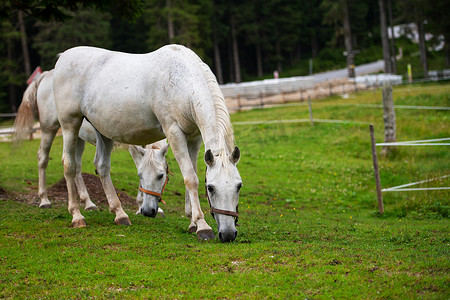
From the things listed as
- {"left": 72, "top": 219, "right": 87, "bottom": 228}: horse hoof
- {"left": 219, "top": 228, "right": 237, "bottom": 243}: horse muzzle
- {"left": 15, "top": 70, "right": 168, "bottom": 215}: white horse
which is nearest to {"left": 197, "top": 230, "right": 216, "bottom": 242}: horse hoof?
{"left": 219, "top": 228, "right": 237, "bottom": 243}: horse muzzle

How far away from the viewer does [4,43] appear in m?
38.4

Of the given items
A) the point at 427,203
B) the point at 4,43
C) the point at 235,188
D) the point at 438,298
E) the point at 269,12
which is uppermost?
the point at 269,12

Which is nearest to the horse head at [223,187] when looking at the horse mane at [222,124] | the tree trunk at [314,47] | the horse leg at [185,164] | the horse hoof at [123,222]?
the horse mane at [222,124]

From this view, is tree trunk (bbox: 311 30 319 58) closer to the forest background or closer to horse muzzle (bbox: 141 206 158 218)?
the forest background

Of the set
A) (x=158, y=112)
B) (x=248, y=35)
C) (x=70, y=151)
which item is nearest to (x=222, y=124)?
(x=158, y=112)

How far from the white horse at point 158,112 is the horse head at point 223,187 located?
11 mm

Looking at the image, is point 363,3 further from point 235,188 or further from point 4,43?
point 235,188

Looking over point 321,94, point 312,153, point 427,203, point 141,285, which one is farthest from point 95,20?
point 141,285

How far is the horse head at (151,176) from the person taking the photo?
739 cm

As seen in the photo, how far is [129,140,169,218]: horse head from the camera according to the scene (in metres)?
7.39

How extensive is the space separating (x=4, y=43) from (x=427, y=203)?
38.3 m

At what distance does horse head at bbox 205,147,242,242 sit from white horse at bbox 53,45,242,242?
0.01m

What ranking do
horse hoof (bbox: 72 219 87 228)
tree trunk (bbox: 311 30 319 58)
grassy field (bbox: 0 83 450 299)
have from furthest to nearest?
tree trunk (bbox: 311 30 319 58) → horse hoof (bbox: 72 219 87 228) → grassy field (bbox: 0 83 450 299)

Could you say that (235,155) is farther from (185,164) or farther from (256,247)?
(256,247)
